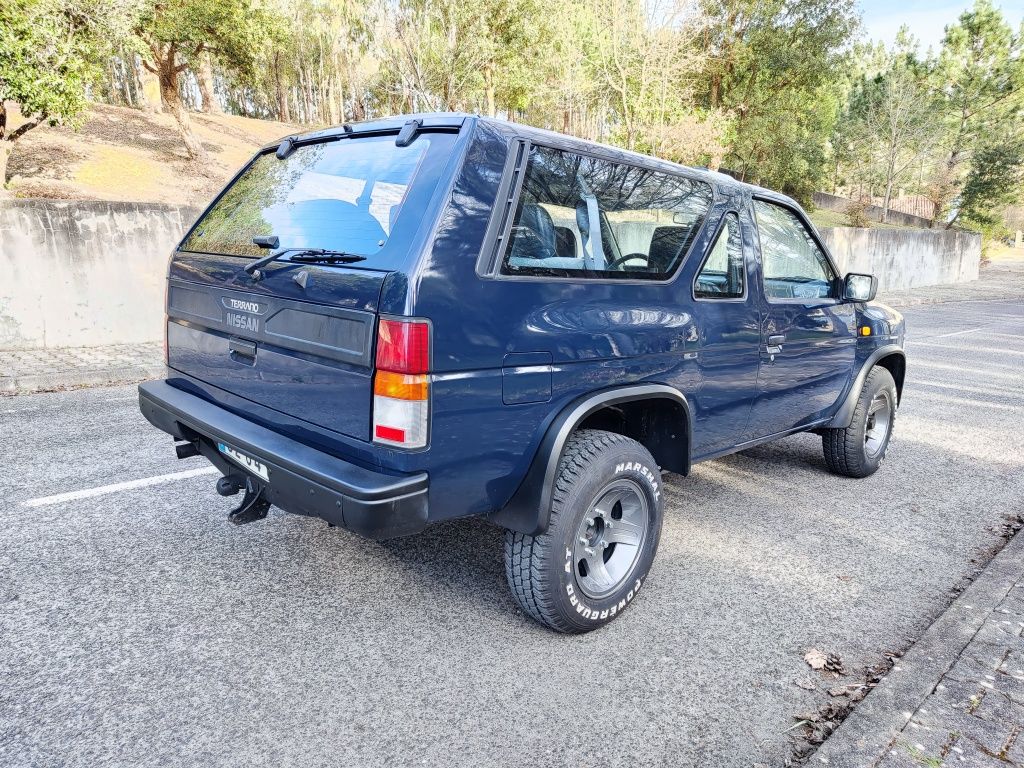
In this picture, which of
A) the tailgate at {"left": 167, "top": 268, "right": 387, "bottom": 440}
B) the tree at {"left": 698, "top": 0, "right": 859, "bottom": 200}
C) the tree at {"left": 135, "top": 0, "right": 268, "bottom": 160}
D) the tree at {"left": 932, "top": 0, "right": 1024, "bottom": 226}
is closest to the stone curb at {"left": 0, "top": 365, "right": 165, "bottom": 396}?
the tailgate at {"left": 167, "top": 268, "right": 387, "bottom": 440}

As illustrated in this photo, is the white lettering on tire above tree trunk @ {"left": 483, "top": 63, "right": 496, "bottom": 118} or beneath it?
beneath

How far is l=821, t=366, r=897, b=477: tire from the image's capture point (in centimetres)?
461

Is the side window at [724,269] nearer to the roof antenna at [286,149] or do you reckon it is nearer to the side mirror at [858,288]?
the side mirror at [858,288]

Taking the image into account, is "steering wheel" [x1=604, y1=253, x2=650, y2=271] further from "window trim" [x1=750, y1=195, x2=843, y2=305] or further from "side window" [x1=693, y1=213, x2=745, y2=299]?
"window trim" [x1=750, y1=195, x2=843, y2=305]

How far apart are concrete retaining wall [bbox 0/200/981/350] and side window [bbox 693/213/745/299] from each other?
25.9ft

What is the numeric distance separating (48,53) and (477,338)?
39.4 ft

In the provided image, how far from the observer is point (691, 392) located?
3.18 meters

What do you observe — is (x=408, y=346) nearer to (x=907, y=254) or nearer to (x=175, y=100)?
(x=175, y=100)

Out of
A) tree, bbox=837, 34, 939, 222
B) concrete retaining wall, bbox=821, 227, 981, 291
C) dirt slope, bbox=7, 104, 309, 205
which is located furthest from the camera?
tree, bbox=837, 34, 939, 222

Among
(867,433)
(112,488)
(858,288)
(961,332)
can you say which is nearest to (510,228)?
(858,288)

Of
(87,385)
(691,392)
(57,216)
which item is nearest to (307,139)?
(691,392)

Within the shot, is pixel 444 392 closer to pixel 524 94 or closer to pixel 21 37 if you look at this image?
pixel 21 37

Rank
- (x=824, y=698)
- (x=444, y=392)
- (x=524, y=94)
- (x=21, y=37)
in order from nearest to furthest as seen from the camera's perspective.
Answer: (x=444, y=392) < (x=824, y=698) < (x=21, y=37) < (x=524, y=94)

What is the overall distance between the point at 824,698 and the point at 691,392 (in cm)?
134
